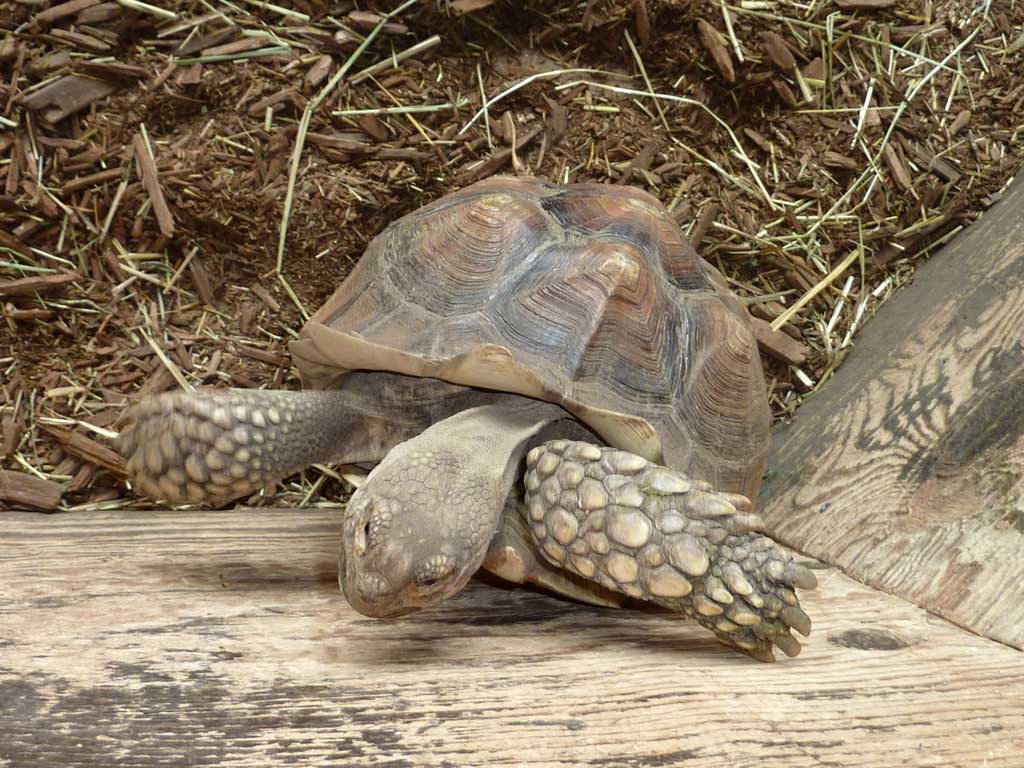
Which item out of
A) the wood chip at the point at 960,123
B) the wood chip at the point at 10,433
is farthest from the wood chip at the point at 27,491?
the wood chip at the point at 960,123

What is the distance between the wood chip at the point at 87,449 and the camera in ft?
10.2

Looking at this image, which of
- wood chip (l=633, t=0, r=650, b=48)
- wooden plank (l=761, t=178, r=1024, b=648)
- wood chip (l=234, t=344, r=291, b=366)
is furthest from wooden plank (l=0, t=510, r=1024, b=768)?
wood chip (l=633, t=0, r=650, b=48)

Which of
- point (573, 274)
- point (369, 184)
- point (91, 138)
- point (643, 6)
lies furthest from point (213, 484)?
point (643, 6)

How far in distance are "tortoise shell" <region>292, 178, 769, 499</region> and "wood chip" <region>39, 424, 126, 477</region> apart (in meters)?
0.97

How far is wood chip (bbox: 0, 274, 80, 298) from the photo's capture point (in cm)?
313

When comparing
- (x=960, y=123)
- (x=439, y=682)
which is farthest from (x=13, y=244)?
(x=960, y=123)

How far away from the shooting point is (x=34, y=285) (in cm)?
316

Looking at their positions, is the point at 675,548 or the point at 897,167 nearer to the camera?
the point at 675,548

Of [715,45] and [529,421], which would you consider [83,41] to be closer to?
[529,421]

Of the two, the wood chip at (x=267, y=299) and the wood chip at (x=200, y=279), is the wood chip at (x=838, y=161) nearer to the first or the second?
the wood chip at (x=267, y=299)

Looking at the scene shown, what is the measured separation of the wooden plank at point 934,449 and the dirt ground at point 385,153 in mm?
243

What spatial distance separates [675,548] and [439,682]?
0.63 meters

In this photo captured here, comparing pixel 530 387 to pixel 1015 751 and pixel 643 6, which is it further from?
pixel 643 6

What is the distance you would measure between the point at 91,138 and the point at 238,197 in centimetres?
60
